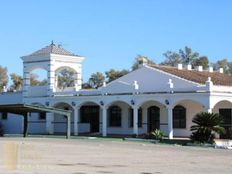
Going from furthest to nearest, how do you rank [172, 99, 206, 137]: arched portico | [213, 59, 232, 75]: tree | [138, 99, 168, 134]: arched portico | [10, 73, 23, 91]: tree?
1. [213, 59, 232, 75]: tree
2. [10, 73, 23, 91]: tree
3. [138, 99, 168, 134]: arched portico
4. [172, 99, 206, 137]: arched portico

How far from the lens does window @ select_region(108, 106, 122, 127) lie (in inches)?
1955

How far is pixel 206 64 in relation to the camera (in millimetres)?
88938

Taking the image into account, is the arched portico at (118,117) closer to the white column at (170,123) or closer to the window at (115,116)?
the window at (115,116)

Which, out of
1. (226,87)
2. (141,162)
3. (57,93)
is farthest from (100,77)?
(141,162)

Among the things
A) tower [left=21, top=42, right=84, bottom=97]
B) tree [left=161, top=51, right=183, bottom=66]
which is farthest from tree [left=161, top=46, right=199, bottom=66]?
tower [left=21, top=42, right=84, bottom=97]

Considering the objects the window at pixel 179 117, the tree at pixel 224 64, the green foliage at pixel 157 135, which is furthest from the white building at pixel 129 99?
the tree at pixel 224 64

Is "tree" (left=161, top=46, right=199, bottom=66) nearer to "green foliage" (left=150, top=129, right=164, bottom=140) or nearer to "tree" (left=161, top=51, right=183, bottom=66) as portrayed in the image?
"tree" (left=161, top=51, right=183, bottom=66)

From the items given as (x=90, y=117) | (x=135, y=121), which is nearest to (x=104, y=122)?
(x=135, y=121)

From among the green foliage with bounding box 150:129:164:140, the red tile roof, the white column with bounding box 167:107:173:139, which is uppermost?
the red tile roof

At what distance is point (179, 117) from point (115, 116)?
6.84 metres

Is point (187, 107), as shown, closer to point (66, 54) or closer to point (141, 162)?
point (66, 54)

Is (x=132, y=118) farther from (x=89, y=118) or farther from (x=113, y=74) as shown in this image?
(x=113, y=74)

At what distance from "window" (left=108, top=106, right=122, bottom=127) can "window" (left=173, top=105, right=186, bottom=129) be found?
5782mm

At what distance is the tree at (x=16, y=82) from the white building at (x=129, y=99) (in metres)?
28.0
